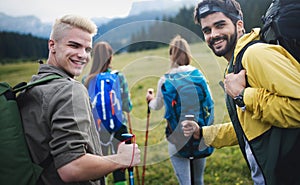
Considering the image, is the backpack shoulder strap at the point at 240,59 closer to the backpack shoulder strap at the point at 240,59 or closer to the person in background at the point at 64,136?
the backpack shoulder strap at the point at 240,59

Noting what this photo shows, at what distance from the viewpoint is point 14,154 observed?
160 cm

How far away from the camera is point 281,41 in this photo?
1.79 metres

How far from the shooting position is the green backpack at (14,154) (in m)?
1.59

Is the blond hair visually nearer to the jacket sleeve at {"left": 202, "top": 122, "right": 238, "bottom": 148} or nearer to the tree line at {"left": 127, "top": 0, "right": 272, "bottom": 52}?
the tree line at {"left": 127, "top": 0, "right": 272, "bottom": 52}

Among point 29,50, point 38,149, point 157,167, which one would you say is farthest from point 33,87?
point 29,50

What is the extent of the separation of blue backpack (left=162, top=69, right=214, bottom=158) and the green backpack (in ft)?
6.27

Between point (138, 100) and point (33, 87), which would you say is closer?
point (33, 87)

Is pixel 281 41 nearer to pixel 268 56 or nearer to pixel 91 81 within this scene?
pixel 268 56

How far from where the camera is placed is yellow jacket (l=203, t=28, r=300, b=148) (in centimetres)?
170

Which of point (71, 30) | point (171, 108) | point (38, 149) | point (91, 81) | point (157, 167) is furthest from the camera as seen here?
point (157, 167)

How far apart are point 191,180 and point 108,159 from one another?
7.10 feet

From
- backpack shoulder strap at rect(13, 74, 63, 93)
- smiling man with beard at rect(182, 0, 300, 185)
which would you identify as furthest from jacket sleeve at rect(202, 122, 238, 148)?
backpack shoulder strap at rect(13, 74, 63, 93)

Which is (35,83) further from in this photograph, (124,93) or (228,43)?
(124,93)

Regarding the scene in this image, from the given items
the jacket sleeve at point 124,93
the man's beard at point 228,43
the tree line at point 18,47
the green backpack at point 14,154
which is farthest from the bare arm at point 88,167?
the tree line at point 18,47
